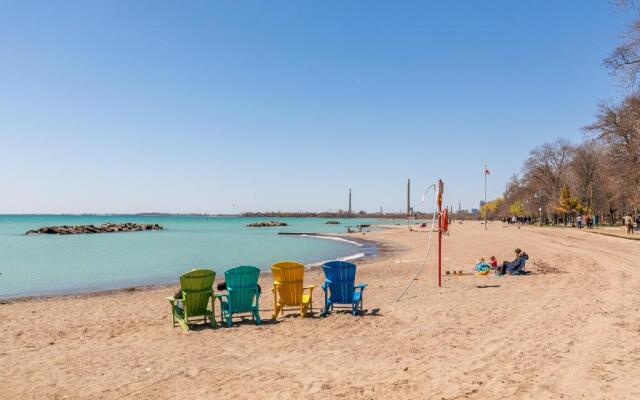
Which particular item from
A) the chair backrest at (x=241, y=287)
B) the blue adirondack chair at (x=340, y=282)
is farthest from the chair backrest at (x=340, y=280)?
the chair backrest at (x=241, y=287)

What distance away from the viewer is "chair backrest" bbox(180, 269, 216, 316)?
28.1ft

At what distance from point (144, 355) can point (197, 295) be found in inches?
77.6

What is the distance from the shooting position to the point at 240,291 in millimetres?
8992

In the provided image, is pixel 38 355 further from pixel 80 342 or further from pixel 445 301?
pixel 445 301

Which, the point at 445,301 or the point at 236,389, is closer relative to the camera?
the point at 236,389

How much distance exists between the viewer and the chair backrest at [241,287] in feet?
29.3

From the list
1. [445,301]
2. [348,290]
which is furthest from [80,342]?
[445,301]

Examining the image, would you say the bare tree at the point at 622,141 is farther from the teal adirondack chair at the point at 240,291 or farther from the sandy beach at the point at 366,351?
the teal adirondack chair at the point at 240,291

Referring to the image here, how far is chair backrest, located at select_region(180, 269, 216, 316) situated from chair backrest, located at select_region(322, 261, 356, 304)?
2.46 meters

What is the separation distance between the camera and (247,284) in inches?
356

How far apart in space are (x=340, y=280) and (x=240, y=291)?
2130 millimetres

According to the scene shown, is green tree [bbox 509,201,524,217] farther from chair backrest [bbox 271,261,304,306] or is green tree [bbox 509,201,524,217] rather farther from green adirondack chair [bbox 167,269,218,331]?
green adirondack chair [bbox 167,269,218,331]

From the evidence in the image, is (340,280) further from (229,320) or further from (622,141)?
(622,141)

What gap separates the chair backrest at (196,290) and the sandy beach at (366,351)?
1.43ft
